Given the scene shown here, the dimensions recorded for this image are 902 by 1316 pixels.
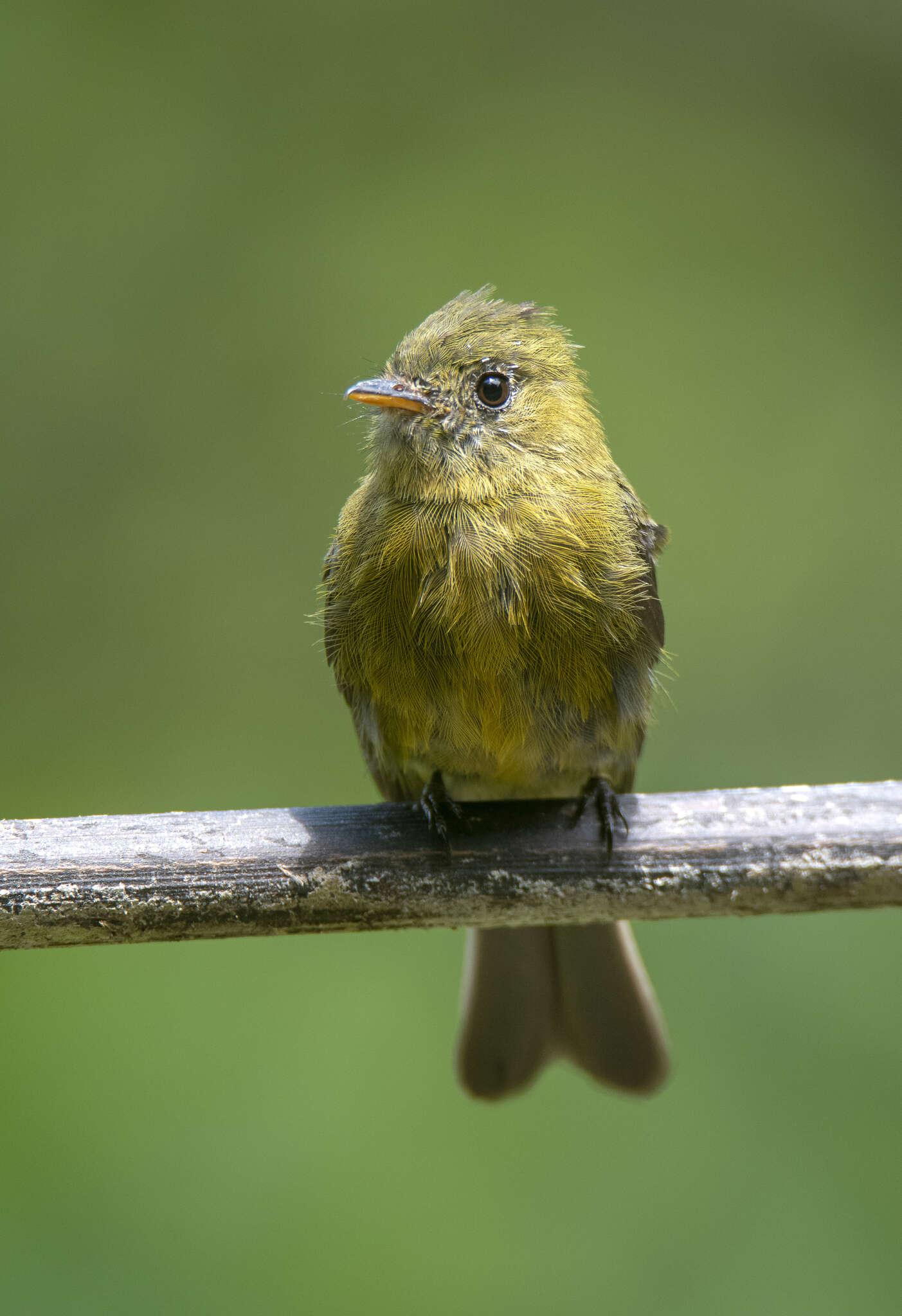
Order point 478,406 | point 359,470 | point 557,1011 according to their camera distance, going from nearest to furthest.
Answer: point 478,406 → point 557,1011 → point 359,470

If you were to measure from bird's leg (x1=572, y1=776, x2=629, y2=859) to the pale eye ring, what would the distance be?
853mm

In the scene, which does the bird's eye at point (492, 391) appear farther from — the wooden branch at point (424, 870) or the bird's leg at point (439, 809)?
the wooden branch at point (424, 870)

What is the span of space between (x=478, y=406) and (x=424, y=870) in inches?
40.1

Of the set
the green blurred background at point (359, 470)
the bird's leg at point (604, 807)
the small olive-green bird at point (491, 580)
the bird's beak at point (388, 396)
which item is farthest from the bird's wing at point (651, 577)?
the green blurred background at point (359, 470)

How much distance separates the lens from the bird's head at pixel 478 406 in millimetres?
2754

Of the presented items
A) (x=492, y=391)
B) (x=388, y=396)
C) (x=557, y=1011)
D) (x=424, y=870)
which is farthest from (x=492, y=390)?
(x=557, y=1011)

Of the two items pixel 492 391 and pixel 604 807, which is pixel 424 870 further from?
pixel 492 391

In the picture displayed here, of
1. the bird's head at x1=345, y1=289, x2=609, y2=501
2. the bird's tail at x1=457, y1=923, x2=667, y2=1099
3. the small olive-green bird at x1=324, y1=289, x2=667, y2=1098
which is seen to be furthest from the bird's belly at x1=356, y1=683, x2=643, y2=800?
the bird's tail at x1=457, y1=923, x2=667, y2=1099

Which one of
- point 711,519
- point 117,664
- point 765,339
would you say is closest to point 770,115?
point 765,339

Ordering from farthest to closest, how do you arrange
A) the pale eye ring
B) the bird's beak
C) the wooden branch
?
the pale eye ring
the bird's beak
the wooden branch

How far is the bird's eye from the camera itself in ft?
9.45

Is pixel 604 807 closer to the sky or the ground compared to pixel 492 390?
closer to the ground

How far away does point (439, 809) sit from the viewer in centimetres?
273

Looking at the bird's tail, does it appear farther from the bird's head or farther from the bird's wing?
the bird's head
